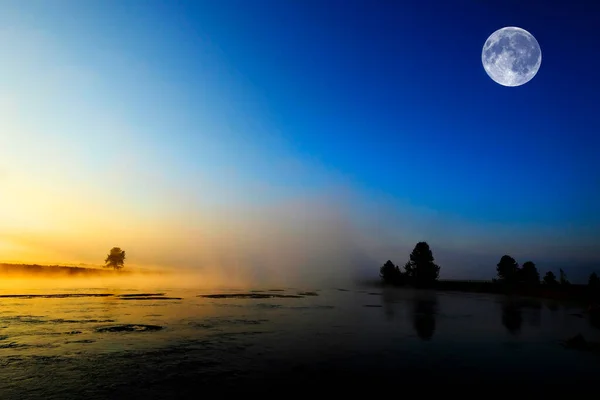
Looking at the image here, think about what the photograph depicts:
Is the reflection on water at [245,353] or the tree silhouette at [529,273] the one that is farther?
the tree silhouette at [529,273]

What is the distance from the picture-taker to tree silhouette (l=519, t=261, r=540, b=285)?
6885 inches

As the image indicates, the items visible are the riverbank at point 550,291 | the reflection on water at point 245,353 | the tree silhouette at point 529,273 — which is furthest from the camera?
the tree silhouette at point 529,273

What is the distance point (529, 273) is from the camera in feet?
579

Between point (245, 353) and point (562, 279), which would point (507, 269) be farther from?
point (245, 353)

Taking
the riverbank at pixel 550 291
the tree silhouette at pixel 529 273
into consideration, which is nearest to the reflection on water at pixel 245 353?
the riverbank at pixel 550 291

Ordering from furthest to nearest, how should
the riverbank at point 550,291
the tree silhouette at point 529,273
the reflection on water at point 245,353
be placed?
the tree silhouette at point 529,273, the riverbank at point 550,291, the reflection on water at point 245,353

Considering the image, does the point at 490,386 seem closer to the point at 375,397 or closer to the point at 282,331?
the point at 375,397

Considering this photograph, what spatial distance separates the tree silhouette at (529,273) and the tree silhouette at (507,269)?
121 inches

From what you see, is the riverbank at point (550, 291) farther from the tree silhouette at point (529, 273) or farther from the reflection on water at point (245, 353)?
the reflection on water at point (245, 353)

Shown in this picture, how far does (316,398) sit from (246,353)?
35.5ft

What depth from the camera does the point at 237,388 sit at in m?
20.5

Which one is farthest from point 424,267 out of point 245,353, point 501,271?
point 245,353

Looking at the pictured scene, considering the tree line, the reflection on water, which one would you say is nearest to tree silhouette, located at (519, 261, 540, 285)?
the tree line

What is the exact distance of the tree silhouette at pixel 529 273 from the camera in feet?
574
